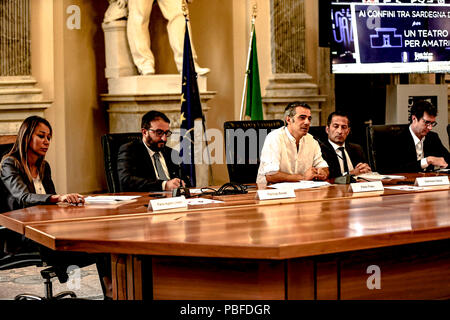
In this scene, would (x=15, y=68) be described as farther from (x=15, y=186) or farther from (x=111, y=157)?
(x=15, y=186)

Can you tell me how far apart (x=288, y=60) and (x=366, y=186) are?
381cm

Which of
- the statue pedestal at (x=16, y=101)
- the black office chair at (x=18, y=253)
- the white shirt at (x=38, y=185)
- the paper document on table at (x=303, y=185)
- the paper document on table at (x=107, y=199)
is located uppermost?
the statue pedestal at (x=16, y=101)

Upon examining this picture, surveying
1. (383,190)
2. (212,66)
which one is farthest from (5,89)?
(383,190)

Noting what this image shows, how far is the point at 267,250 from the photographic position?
2.27m

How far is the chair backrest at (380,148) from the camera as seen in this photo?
5301 millimetres

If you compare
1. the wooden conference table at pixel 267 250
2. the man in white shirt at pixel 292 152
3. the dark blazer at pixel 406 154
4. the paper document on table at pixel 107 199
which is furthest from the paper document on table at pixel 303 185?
the dark blazer at pixel 406 154

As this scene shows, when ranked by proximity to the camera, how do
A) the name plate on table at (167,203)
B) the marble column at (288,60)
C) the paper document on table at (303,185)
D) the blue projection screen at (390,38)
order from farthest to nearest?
the marble column at (288,60)
the blue projection screen at (390,38)
the paper document on table at (303,185)
the name plate on table at (167,203)

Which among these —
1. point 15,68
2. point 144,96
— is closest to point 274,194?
point 144,96

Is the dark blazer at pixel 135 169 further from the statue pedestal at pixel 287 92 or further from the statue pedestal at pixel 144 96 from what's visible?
the statue pedestal at pixel 287 92

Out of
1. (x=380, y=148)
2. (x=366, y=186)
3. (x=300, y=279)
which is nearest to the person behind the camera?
(x=300, y=279)

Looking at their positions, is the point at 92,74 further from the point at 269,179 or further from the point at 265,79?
the point at 269,179

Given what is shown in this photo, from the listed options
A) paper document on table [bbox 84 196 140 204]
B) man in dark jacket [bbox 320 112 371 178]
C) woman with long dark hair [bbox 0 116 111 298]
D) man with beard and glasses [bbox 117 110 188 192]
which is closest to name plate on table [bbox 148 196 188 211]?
paper document on table [bbox 84 196 140 204]

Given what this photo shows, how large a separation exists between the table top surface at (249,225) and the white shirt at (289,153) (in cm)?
121
